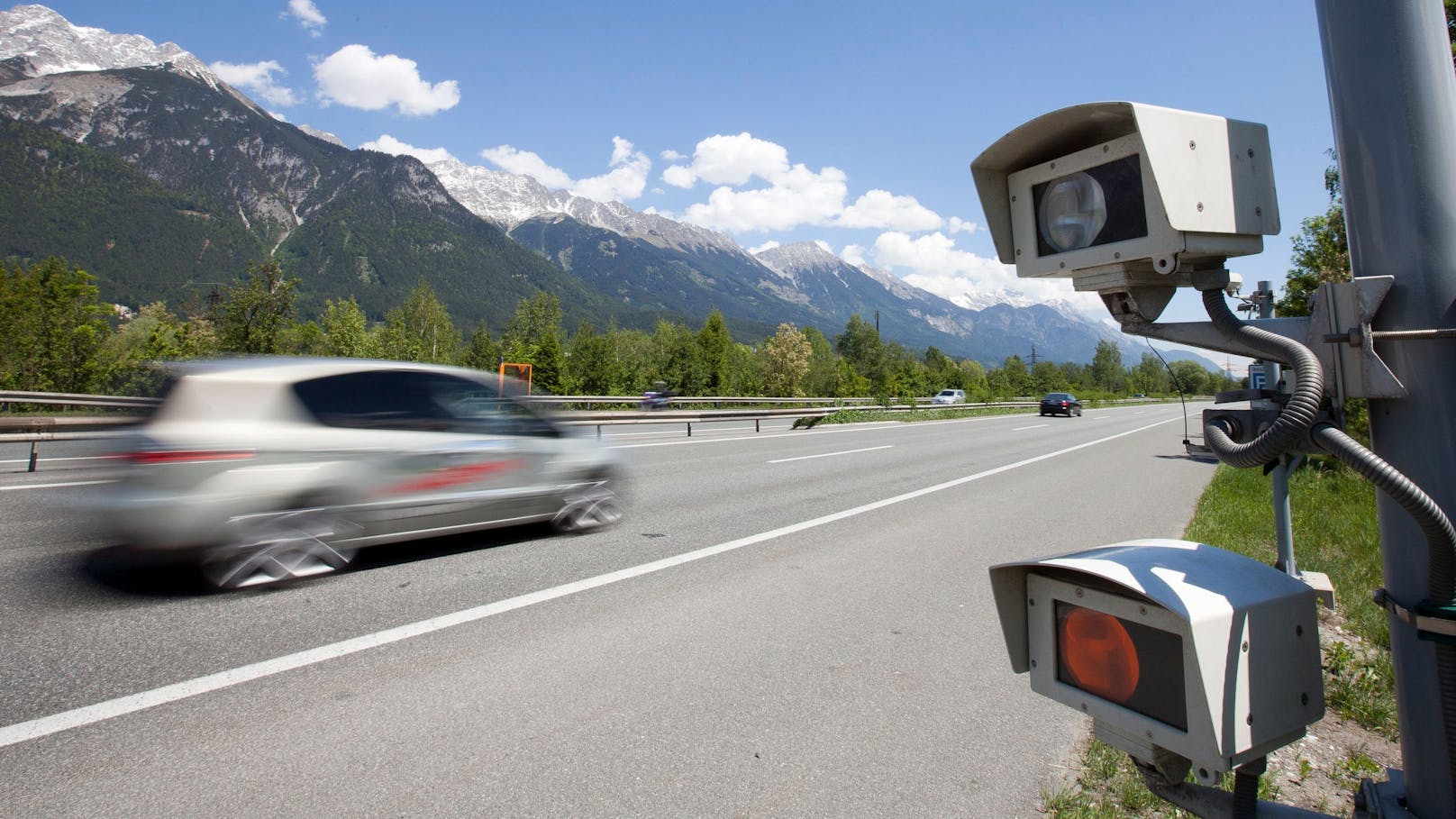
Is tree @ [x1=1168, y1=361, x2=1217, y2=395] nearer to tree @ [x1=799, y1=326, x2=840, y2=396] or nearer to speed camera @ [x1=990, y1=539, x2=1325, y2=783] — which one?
speed camera @ [x1=990, y1=539, x2=1325, y2=783]

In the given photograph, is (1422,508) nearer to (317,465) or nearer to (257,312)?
(317,465)

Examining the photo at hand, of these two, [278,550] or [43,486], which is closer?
[278,550]

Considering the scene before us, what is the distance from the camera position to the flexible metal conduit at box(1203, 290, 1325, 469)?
1.35m

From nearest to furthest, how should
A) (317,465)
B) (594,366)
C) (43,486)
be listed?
(317,465) → (43,486) → (594,366)

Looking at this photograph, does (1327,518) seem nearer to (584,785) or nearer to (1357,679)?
(1357,679)

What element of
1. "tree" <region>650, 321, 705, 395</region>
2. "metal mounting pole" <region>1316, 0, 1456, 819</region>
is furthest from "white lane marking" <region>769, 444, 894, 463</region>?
"tree" <region>650, 321, 705, 395</region>

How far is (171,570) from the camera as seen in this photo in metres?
5.49

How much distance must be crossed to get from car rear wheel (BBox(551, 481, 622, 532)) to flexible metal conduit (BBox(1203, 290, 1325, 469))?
6.38 m

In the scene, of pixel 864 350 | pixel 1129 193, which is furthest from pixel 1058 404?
pixel 864 350

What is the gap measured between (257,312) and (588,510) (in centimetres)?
3690

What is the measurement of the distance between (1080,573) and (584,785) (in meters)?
2.00

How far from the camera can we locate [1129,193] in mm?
1669

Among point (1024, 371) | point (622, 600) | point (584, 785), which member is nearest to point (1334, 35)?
point (584, 785)

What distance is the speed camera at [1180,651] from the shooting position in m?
1.39
